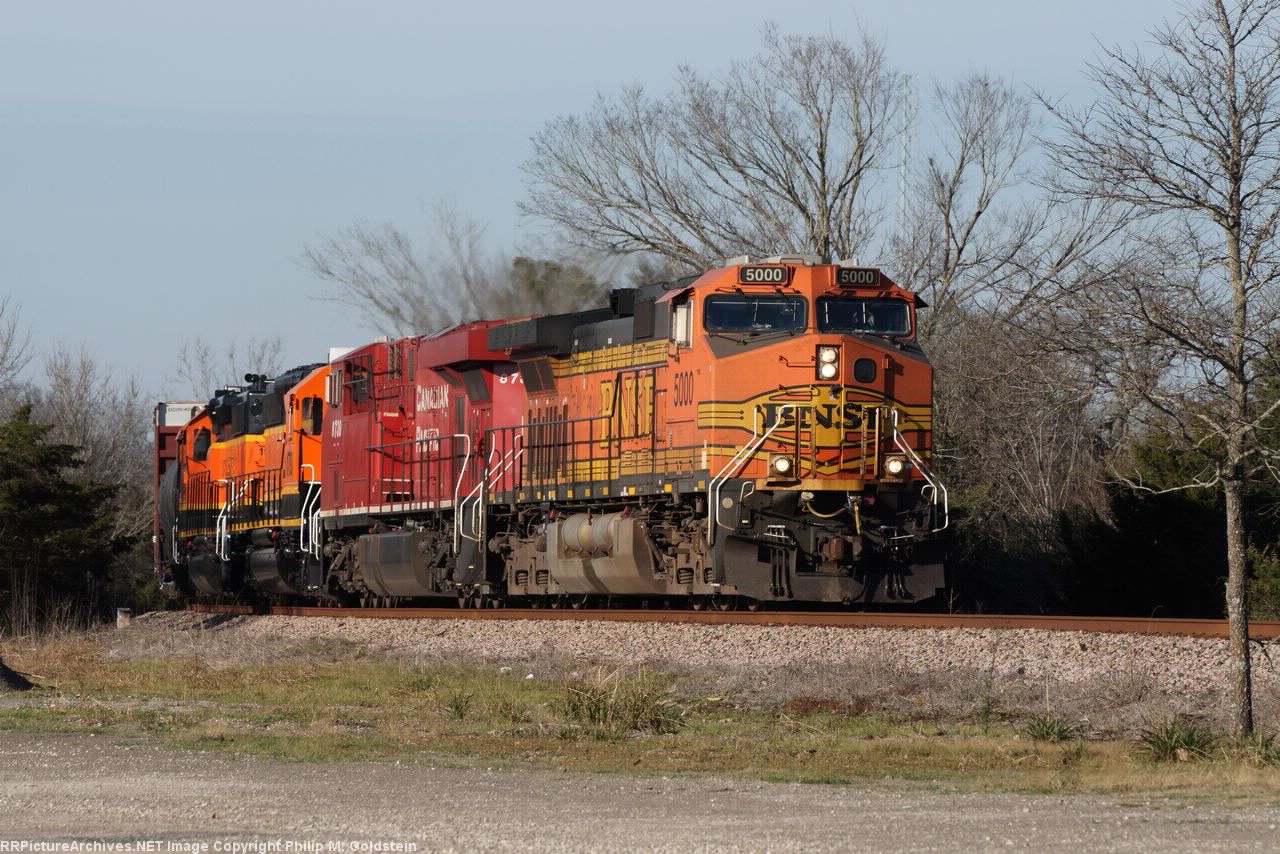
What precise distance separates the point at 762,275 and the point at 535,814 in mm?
10602

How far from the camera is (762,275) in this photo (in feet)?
60.1

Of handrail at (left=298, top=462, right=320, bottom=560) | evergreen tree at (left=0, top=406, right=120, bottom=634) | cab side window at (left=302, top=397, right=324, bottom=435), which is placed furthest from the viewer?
evergreen tree at (left=0, top=406, right=120, bottom=634)

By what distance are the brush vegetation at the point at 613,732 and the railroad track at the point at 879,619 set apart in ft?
8.39

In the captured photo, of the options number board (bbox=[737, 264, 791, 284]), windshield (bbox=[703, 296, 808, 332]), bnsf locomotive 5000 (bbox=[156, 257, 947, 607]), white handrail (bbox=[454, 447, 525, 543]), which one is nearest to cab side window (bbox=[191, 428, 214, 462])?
bnsf locomotive 5000 (bbox=[156, 257, 947, 607])

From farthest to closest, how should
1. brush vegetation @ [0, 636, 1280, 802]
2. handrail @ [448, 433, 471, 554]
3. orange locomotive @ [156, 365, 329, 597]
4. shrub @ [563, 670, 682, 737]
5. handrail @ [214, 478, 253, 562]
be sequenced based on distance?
handrail @ [214, 478, 253, 562] < orange locomotive @ [156, 365, 329, 597] < handrail @ [448, 433, 471, 554] < shrub @ [563, 670, 682, 737] < brush vegetation @ [0, 636, 1280, 802]

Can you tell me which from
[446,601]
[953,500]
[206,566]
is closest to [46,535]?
[206,566]

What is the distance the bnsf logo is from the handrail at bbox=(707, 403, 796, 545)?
1452mm

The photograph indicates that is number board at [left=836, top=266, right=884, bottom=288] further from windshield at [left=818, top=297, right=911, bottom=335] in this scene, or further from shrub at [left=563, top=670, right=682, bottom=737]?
shrub at [left=563, top=670, right=682, bottom=737]

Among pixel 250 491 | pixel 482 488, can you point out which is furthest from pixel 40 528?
pixel 482 488

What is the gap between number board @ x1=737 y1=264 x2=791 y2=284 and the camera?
18312mm

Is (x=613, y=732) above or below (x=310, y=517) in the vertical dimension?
below

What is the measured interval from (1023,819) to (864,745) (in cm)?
370

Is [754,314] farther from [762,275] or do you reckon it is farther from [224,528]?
[224,528]

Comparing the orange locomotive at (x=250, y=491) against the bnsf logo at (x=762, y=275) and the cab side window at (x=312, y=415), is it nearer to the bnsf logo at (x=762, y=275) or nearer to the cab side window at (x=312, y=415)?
the cab side window at (x=312, y=415)
